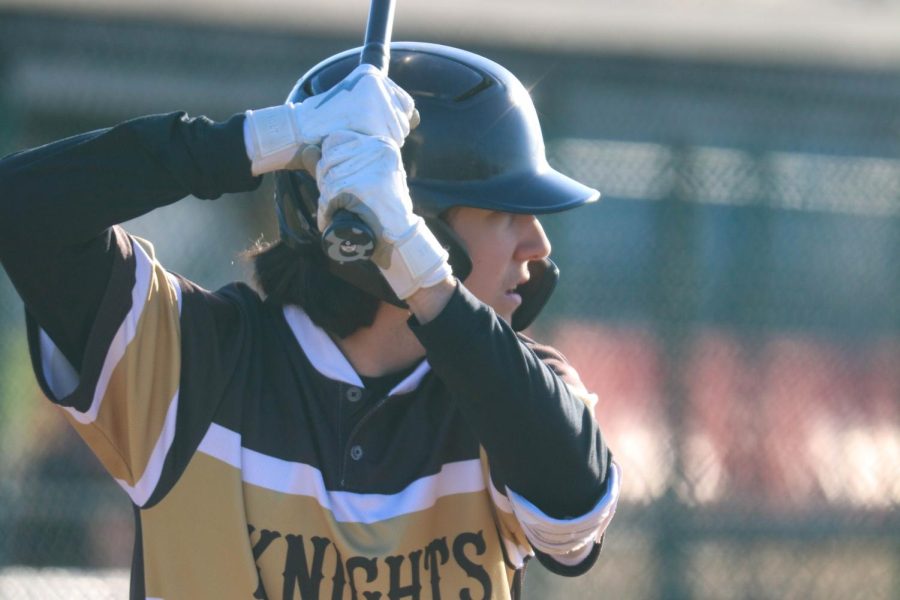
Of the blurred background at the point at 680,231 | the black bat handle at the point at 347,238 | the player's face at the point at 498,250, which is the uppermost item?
the black bat handle at the point at 347,238

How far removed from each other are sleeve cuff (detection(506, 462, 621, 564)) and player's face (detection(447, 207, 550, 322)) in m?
0.39

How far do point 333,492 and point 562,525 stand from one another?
Result: 1.30 ft

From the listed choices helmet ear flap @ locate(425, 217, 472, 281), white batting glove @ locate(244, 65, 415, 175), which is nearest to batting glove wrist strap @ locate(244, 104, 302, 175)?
white batting glove @ locate(244, 65, 415, 175)

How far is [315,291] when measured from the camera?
243cm

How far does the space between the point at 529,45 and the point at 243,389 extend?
2.51 m

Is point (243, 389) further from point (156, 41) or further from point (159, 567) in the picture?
point (156, 41)

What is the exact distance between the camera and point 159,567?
2160 mm

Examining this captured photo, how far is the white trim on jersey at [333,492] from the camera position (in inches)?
Answer: 86.5

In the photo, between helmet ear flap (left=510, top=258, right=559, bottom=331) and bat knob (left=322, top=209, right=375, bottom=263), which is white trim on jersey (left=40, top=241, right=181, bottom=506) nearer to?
bat knob (left=322, top=209, right=375, bottom=263)

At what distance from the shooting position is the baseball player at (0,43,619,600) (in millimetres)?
1990

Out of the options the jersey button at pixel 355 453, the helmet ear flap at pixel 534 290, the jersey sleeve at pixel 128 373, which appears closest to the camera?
the jersey sleeve at pixel 128 373

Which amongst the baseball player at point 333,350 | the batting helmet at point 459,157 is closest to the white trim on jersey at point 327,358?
the baseball player at point 333,350

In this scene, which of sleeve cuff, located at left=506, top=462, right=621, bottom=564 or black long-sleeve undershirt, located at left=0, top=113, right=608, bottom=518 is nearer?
black long-sleeve undershirt, located at left=0, top=113, right=608, bottom=518

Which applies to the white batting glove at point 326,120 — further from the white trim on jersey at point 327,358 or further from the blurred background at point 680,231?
the blurred background at point 680,231
